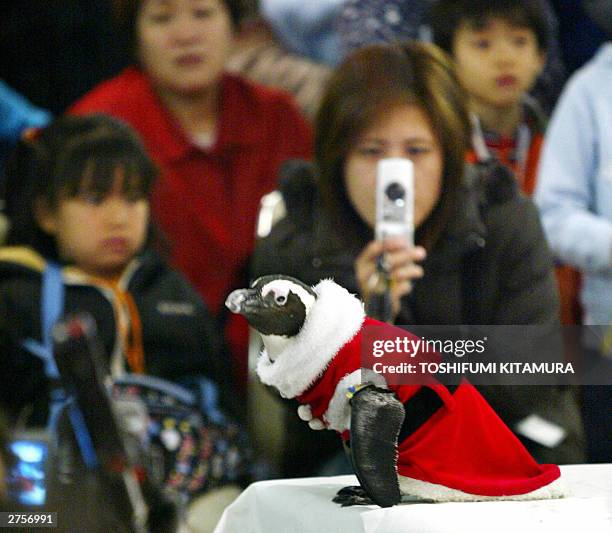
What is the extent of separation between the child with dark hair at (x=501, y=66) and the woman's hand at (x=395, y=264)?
0.73 ft

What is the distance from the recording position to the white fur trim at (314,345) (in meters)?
0.97

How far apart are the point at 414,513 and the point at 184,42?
1.03m

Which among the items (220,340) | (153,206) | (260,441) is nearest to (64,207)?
(153,206)

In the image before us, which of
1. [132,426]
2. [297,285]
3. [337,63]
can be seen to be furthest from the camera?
[337,63]

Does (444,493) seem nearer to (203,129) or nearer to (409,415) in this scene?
(409,415)

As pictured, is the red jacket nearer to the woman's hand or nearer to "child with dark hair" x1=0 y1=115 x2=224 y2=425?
"child with dark hair" x1=0 y1=115 x2=224 y2=425

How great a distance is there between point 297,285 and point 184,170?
0.77 metres

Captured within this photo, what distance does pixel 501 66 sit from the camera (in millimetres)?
1698

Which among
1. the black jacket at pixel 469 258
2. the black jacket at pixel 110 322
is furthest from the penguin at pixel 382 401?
the black jacket at pixel 110 322

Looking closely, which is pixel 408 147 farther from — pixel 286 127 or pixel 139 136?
pixel 139 136

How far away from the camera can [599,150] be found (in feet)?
5.39

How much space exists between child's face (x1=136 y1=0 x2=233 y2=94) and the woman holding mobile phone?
21cm

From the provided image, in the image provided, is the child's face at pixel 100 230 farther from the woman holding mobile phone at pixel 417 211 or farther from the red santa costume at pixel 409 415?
the red santa costume at pixel 409 415

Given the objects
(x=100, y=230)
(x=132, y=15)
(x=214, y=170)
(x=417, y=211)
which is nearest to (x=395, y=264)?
(x=417, y=211)
